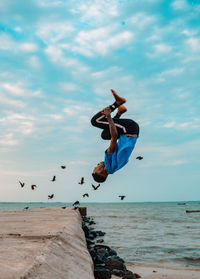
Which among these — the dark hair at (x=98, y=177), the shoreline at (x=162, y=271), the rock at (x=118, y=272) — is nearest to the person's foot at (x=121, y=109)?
the dark hair at (x=98, y=177)

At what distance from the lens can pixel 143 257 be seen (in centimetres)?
862

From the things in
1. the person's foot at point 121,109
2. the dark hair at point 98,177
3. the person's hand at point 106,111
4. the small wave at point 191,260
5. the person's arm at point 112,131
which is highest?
the person's foot at point 121,109

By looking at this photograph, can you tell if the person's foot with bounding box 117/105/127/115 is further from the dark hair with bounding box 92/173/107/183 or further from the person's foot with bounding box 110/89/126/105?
the dark hair with bounding box 92/173/107/183

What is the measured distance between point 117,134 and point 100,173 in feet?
2.59

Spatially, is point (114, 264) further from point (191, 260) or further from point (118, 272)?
point (191, 260)

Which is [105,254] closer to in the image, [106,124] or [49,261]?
[106,124]

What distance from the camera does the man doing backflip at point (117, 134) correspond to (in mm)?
4641

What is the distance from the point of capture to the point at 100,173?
4.96 meters

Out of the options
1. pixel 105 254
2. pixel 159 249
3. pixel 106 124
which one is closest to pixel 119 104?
pixel 106 124

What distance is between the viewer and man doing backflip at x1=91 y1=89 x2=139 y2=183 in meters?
4.64

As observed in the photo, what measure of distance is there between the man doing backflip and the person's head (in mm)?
100

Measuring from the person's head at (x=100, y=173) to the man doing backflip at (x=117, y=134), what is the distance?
0.10 meters

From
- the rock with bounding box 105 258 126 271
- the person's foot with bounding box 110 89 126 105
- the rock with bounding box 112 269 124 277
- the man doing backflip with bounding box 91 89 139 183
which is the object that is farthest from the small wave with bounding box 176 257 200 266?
the person's foot with bounding box 110 89 126 105

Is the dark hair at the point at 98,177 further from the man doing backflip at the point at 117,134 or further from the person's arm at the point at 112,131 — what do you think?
the person's arm at the point at 112,131
